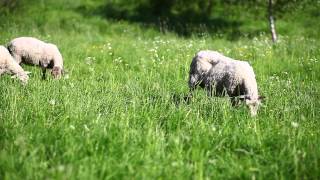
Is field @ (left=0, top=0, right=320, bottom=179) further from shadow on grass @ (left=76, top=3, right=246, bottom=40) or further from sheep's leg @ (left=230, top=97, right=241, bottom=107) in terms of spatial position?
shadow on grass @ (left=76, top=3, right=246, bottom=40)

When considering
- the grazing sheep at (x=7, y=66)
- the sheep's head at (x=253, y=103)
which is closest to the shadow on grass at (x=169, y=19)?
the grazing sheep at (x=7, y=66)

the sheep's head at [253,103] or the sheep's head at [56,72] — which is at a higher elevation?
the sheep's head at [56,72]

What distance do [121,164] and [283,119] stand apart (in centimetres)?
324

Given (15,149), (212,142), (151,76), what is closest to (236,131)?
(212,142)

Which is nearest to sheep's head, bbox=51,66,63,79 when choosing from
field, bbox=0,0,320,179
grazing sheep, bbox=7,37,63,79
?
grazing sheep, bbox=7,37,63,79

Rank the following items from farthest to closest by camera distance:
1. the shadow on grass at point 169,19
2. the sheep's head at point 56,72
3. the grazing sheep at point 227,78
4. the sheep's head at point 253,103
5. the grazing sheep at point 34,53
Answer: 1. the shadow on grass at point 169,19
2. the grazing sheep at point 34,53
3. the sheep's head at point 56,72
4. the grazing sheep at point 227,78
5. the sheep's head at point 253,103

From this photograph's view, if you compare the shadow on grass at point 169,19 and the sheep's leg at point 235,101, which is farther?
the shadow on grass at point 169,19

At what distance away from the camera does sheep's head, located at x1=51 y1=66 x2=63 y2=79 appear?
10031 mm

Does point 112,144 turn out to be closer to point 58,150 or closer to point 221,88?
point 58,150

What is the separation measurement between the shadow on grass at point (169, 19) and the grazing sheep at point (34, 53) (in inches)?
470

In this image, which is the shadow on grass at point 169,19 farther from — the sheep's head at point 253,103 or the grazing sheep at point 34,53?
the sheep's head at point 253,103

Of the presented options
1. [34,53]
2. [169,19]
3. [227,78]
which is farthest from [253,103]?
[169,19]

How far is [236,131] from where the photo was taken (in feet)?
21.2

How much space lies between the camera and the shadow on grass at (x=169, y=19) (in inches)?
901
